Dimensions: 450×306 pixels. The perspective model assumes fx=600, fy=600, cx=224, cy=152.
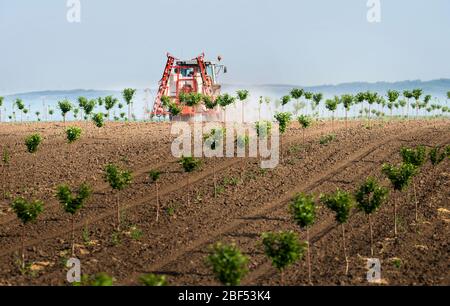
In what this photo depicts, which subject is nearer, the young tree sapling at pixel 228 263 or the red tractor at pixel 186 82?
the young tree sapling at pixel 228 263

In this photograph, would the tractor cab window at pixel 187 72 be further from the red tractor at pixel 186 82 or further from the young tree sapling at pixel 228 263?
the young tree sapling at pixel 228 263

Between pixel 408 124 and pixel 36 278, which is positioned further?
pixel 408 124

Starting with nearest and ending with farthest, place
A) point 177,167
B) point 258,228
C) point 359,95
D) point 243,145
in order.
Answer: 1. point 258,228
2. point 177,167
3. point 243,145
4. point 359,95

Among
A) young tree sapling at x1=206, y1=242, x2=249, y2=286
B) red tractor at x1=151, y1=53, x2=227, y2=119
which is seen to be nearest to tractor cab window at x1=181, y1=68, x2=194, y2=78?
red tractor at x1=151, y1=53, x2=227, y2=119

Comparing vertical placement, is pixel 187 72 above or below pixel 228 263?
above

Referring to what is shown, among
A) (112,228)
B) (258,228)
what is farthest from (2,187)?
(258,228)

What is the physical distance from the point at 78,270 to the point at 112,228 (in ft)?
26.3

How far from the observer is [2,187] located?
51.6 meters

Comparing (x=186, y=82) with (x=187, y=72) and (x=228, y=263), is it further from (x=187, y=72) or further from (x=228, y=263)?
(x=228, y=263)

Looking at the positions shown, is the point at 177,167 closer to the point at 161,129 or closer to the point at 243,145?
the point at 243,145

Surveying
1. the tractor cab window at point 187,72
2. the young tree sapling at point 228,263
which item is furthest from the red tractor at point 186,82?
the young tree sapling at point 228,263

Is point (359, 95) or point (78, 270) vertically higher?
point (359, 95)

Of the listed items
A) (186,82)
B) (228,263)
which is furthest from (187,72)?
(228,263)
